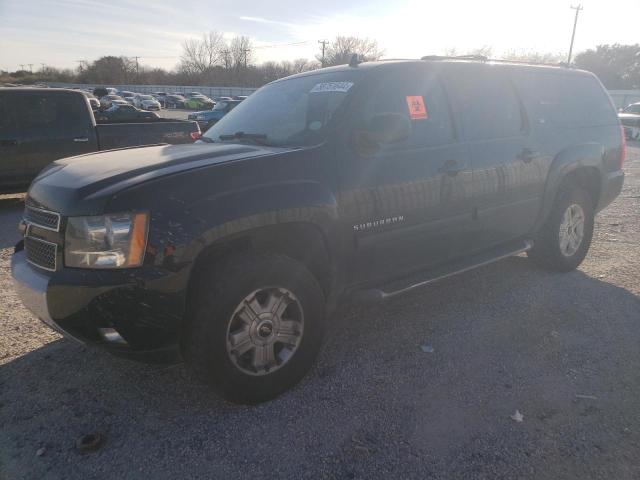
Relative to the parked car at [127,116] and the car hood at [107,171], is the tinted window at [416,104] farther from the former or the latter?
the parked car at [127,116]

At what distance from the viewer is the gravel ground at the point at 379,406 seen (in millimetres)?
2373

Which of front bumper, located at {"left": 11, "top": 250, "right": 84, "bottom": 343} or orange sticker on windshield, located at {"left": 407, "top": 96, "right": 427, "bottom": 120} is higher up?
orange sticker on windshield, located at {"left": 407, "top": 96, "right": 427, "bottom": 120}

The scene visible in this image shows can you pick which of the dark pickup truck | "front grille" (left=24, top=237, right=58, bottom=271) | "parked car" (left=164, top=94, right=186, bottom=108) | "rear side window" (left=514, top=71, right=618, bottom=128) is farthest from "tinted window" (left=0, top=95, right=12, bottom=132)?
"parked car" (left=164, top=94, right=186, bottom=108)

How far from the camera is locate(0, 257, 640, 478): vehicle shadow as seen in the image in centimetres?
240

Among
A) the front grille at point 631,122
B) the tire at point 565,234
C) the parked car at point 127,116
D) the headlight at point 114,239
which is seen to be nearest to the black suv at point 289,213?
the headlight at point 114,239

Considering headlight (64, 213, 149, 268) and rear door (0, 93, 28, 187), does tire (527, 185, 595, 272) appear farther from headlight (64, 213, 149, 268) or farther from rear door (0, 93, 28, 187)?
rear door (0, 93, 28, 187)

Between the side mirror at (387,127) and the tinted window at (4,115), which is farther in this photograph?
the tinted window at (4,115)

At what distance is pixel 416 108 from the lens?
3.55m

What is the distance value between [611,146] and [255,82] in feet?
275

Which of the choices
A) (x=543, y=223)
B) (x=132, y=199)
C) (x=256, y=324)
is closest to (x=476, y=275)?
(x=543, y=223)

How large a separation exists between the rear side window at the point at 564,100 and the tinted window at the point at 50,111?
275 inches

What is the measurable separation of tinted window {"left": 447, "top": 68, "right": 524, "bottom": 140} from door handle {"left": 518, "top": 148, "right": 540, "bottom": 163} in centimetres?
17

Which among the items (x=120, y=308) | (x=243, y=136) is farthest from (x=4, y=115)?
(x=120, y=308)

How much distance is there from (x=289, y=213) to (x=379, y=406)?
48.2 inches
